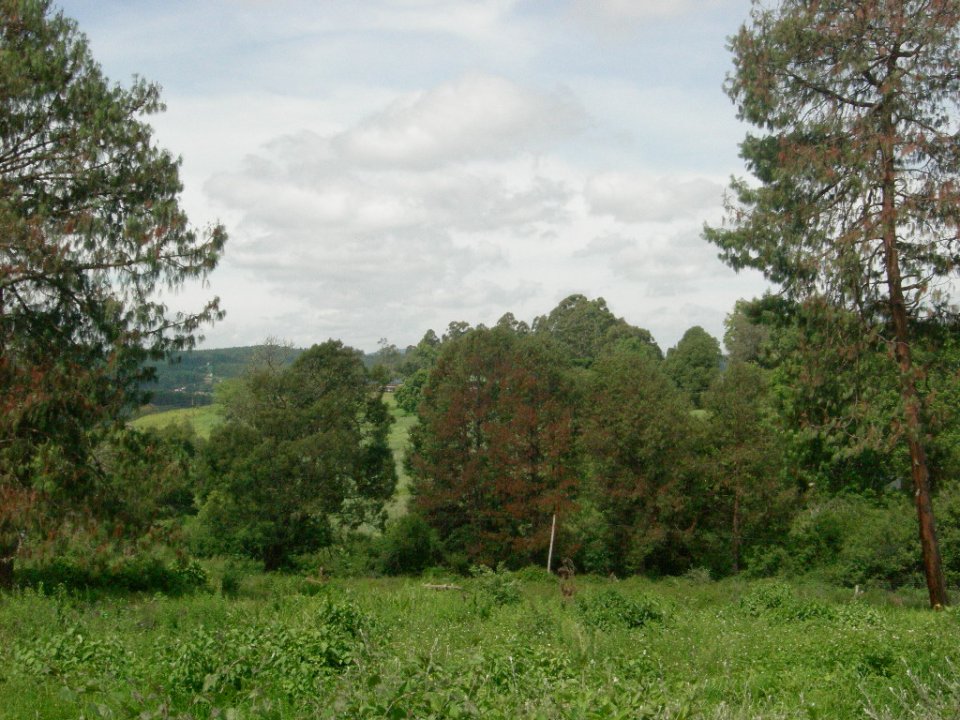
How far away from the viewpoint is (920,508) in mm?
15406

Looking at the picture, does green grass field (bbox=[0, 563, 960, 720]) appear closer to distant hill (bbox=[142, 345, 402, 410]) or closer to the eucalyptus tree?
the eucalyptus tree

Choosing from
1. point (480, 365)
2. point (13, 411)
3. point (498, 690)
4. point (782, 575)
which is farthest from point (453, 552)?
point (498, 690)

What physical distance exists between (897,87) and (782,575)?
20779mm

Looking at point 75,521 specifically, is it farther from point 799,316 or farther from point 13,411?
point 799,316

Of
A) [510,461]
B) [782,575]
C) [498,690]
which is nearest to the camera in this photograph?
[498,690]

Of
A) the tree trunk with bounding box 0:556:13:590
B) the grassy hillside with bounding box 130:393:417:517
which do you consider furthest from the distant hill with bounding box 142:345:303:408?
the tree trunk with bounding box 0:556:13:590

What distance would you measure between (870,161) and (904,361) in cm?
356

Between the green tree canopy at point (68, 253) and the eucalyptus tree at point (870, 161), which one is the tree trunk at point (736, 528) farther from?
the green tree canopy at point (68, 253)

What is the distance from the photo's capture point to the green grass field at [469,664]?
529cm

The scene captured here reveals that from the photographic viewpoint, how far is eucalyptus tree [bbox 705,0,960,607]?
48.7 feet

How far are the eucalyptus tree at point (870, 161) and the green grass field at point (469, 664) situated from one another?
605 cm

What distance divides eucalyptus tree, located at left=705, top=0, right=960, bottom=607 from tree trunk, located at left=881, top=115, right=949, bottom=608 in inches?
0.9

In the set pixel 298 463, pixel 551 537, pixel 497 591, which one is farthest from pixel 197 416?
pixel 497 591

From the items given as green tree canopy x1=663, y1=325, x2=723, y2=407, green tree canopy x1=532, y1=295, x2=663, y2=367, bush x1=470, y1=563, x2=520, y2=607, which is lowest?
bush x1=470, y1=563, x2=520, y2=607
